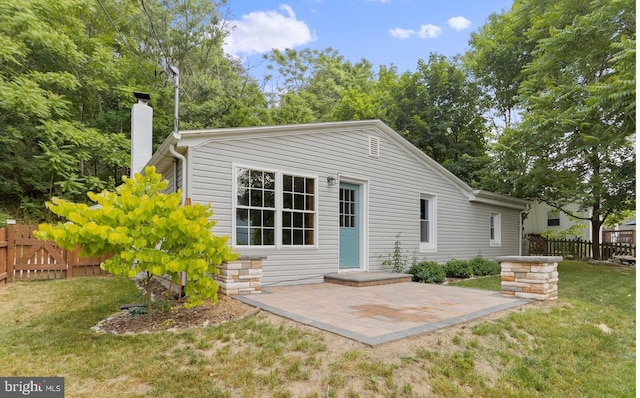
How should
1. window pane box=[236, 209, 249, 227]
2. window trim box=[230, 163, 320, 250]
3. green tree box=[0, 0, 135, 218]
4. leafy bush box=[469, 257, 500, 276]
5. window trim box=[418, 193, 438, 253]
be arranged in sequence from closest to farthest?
window trim box=[230, 163, 320, 250]
window pane box=[236, 209, 249, 227]
window trim box=[418, 193, 438, 253]
leafy bush box=[469, 257, 500, 276]
green tree box=[0, 0, 135, 218]

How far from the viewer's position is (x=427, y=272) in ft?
29.9

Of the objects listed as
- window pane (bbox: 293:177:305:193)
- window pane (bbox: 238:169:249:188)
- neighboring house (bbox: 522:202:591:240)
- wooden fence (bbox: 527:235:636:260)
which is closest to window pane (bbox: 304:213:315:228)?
window pane (bbox: 293:177:305:193)

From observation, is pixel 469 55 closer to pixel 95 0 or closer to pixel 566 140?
pixel 566 140

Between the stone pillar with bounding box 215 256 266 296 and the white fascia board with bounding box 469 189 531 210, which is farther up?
the white fascia board with bounding box 469 189 531 210

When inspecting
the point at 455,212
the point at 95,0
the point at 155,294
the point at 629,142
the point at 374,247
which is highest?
the point at 95,0

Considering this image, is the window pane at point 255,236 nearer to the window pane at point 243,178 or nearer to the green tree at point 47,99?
the window pane at point 243,178

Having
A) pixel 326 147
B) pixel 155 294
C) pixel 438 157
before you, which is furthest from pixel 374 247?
pixel 438 157

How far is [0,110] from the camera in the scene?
38.2 feet

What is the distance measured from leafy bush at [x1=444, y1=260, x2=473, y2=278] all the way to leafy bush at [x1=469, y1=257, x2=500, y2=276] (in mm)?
393

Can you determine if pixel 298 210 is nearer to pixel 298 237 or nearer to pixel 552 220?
pixel 298 237

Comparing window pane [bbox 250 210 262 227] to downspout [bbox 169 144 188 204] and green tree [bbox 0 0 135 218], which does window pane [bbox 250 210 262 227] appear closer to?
downspout [bbox 169 144 188 204]

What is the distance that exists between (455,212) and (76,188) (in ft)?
43.2

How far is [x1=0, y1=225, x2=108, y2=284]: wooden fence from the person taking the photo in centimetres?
734

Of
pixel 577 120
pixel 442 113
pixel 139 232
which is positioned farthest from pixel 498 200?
pixel 139 232
